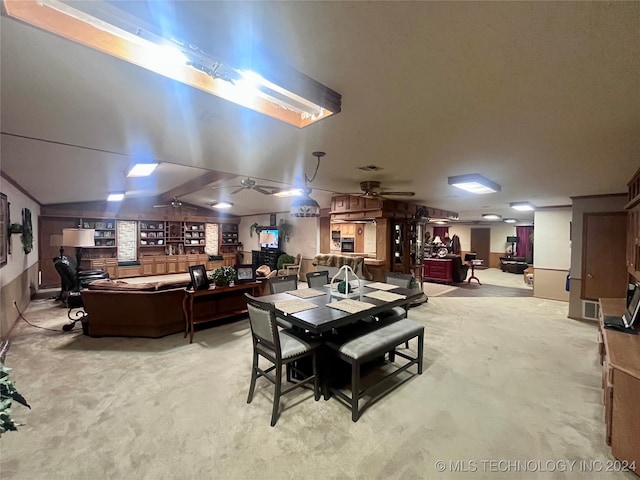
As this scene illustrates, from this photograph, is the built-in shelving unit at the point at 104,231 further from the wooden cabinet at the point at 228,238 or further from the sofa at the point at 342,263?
the sofa at the point at 342,263

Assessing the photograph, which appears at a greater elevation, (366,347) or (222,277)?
(222,277)

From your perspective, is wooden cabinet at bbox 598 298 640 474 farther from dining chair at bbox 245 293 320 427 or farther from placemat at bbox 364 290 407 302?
dining chair at bbox 245 293 320 427

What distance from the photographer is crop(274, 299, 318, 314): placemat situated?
2.69m

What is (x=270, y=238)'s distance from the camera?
8.99 meters

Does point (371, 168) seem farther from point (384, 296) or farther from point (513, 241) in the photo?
point (513, 241)

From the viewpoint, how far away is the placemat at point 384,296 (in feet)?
10.1

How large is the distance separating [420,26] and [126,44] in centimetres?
125

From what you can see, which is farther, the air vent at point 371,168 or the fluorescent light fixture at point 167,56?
the air vent at point 371,168

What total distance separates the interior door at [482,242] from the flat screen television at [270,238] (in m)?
9.26

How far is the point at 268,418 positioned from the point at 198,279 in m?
2.46

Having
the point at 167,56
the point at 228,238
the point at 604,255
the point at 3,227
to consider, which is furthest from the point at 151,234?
the point at 604,255

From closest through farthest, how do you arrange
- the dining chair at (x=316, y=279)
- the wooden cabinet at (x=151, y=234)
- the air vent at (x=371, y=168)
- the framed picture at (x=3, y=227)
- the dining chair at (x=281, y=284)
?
the air vent at (x=371, y=168)
the framed picture at (x=3, y=227)
the dining chair at (x=281, y=284)
the dining chair at (x=316, y=279)
the wooden cabinet at (x=151, y=234)

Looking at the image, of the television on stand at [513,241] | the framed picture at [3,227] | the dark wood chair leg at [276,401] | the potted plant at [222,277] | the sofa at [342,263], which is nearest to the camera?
the dark wood chair leg at [276,401]

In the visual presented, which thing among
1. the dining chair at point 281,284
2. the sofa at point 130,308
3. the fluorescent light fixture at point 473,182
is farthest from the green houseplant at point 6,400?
the fluorescent light fixture at point 473,182
